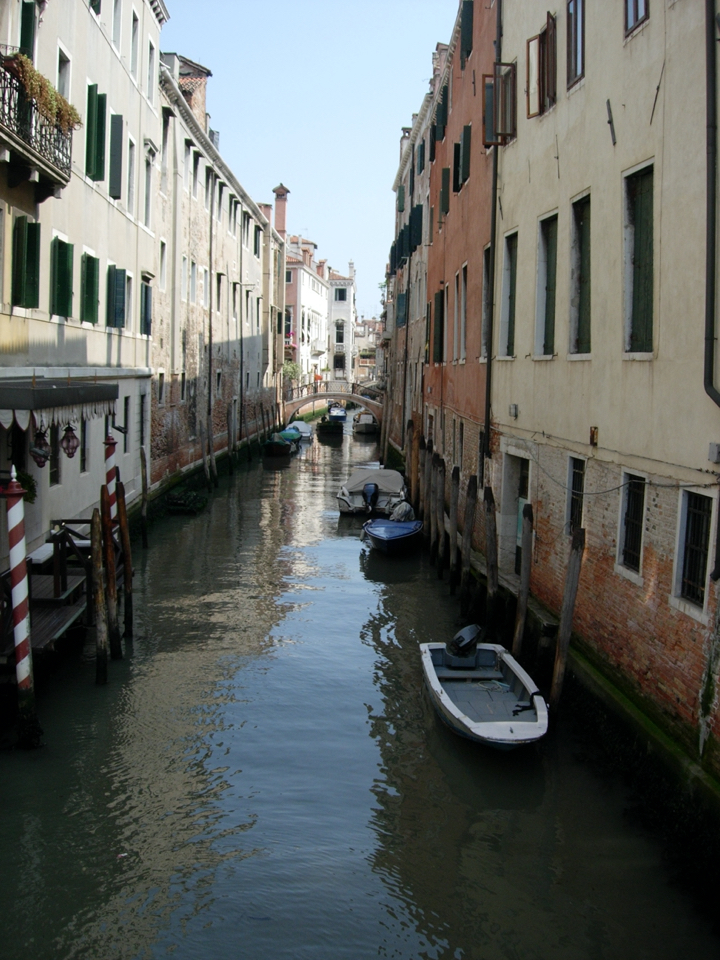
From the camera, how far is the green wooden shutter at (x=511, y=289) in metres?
11.7

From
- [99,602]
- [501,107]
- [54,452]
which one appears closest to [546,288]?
[501,107]

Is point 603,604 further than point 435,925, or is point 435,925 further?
point 603,604

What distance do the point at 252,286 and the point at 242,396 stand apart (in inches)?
168

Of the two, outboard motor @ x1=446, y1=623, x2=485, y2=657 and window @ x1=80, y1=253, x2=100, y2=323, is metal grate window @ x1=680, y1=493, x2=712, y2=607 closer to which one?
outboard motor @ x1=446, y1=623, x2=485, y2=657

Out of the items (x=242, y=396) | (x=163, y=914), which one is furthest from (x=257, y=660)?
(x=242, y=396)

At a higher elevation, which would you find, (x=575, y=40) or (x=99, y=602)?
(x=575, y=40)

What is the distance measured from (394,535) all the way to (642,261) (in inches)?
369

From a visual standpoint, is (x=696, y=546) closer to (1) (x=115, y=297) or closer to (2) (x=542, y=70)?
(2) (x=542, y=70)

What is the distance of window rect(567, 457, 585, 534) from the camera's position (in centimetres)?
888

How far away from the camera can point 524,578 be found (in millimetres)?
8875

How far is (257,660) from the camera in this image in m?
10.5

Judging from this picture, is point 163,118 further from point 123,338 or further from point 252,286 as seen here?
point 252,286

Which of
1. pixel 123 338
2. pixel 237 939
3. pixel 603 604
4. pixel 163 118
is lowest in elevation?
pixel 237 939

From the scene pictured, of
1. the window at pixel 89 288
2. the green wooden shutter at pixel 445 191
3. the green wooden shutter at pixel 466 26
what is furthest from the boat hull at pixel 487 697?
the green wooden shutter at pixel 445 191
